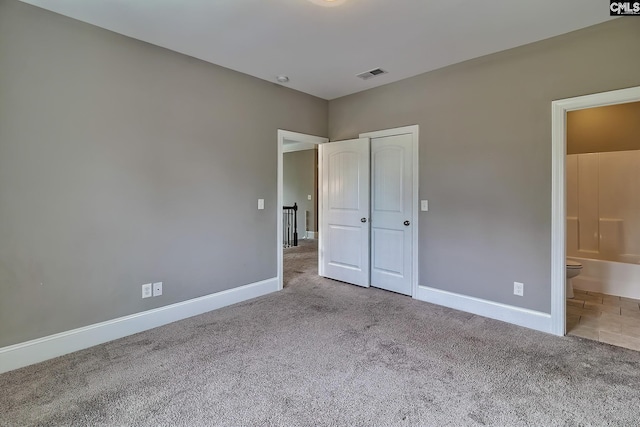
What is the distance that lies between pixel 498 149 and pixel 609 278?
8.31 feet

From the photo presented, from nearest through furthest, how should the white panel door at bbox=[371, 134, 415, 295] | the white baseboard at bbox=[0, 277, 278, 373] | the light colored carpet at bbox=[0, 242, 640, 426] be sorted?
1. the light colored carpet at bbox=[0, 242, 640, 426]
2. the white baseboard at bbox=[0, 277, 278, 373]
3. the white panel door at bbox=[371, 134, 415, 295]

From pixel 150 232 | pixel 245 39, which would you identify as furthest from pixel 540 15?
pixel 150 232

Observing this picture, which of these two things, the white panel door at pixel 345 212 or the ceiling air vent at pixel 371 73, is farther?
the white panel door at pixel 345 212

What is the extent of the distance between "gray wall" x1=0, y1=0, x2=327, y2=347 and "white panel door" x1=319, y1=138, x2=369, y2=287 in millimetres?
1232

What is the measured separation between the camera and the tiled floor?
8.79 feet

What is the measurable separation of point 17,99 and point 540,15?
4.01 meters

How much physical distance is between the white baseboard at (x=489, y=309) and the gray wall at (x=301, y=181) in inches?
216

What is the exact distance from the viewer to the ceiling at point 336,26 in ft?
7.48

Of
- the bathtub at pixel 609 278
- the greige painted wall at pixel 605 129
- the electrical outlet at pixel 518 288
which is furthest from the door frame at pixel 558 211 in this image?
the bathtub at pixel 609 278

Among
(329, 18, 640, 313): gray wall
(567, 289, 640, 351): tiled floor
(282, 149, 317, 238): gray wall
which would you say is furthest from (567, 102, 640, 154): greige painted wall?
(282, 149, 317, 238): gray wall

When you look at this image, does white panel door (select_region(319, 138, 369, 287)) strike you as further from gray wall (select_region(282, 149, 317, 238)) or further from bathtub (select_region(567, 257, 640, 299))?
gray wall (select_region(282, 149, 317, 238))

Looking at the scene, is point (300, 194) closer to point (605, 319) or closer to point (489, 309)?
point (489, 309)

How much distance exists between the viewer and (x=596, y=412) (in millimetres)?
1746

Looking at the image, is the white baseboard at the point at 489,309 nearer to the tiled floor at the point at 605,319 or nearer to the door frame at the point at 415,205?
the door frame at the point at 415,205
